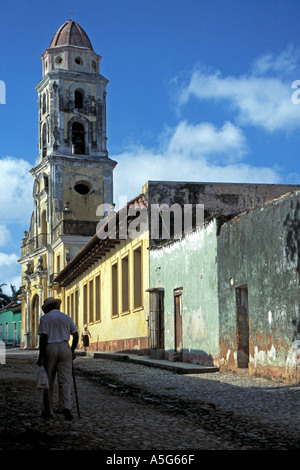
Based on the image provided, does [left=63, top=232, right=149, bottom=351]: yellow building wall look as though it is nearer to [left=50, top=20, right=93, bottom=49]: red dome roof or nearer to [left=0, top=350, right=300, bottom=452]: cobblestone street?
[left=0, top=350, right=300, bottom=452]: cobblestone street

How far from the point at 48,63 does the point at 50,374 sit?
127ft

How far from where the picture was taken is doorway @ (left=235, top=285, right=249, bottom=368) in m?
12.6

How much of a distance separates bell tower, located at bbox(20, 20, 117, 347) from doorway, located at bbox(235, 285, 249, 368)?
91.2ft

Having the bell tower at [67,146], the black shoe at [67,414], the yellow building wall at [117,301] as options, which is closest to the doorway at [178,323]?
the yellow building wall at [117,301]

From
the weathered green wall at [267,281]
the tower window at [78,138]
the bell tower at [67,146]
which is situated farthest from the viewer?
the tower window at [78,138]

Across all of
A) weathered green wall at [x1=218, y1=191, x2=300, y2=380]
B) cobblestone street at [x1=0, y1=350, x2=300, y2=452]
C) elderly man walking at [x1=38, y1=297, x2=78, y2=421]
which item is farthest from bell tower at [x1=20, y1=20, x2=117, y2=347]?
elderly man walking at [x1=38, y1=297, x2=78, y2=421]

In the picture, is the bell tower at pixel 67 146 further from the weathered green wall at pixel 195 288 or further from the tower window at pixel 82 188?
the weathered green wall at pixel 195 288

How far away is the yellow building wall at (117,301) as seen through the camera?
19953mm

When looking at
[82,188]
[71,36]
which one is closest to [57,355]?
[82,188]

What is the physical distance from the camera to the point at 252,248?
1193cm

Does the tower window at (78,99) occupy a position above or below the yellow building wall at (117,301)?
above

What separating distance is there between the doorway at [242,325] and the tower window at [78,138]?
3092cm
